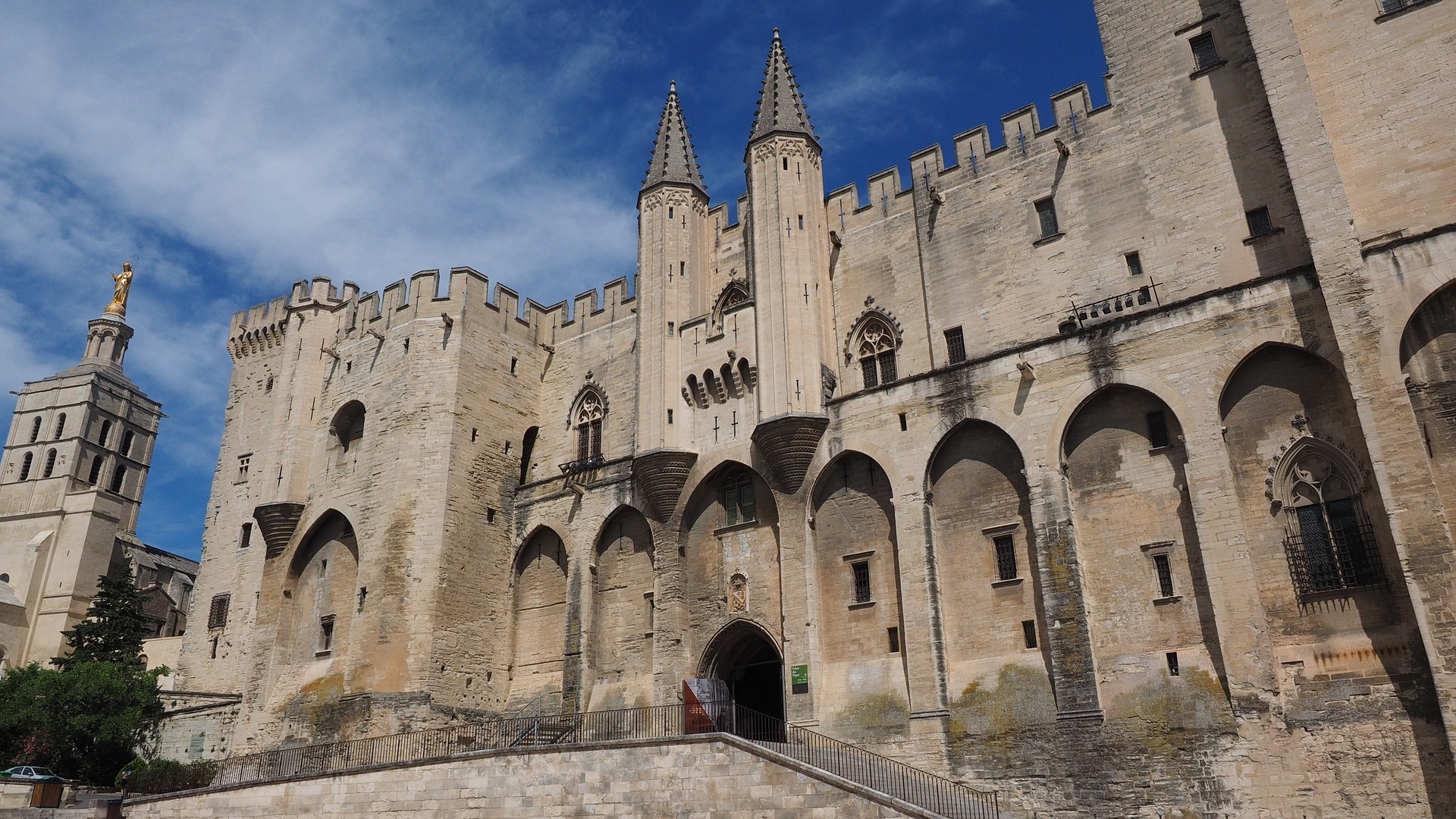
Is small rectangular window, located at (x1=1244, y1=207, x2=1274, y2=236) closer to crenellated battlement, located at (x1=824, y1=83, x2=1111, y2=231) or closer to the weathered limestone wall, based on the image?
crenellated battlement, located at (x1=824, y1=83, x2=1111, y2=231)

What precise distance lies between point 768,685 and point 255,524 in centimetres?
1807

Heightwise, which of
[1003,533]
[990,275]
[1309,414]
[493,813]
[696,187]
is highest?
[696,187]

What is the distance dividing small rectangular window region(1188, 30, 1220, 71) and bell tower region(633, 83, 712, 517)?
13.1 metres

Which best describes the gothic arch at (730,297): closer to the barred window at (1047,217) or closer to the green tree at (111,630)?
the barred window at (1047,217)

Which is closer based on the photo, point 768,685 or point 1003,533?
point 1003,533

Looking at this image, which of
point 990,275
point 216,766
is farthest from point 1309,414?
point 216,766

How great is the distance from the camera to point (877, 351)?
85.4 ft

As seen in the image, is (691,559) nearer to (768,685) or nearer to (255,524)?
(768,685)

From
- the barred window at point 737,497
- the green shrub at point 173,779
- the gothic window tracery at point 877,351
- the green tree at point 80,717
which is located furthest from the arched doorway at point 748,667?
the green tree at point 80,717

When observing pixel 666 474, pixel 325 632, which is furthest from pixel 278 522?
pixel 666 474

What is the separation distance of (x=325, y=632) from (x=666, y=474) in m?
11.0

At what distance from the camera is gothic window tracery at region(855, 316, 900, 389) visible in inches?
1009

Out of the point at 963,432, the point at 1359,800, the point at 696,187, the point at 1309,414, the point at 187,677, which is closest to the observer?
the point at 1359,800

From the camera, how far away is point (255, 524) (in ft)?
110
